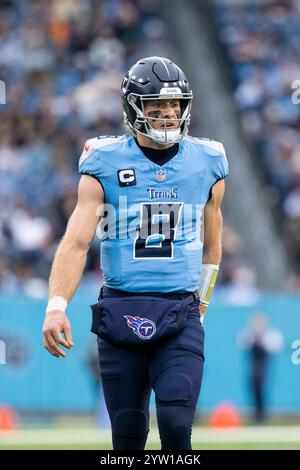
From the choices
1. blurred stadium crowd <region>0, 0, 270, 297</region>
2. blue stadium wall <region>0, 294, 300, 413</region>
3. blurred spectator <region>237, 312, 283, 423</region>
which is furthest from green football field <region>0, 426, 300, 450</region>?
blurred stadium crowd <region>0, 0, 270, 297</region>

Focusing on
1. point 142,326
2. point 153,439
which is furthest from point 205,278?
point 153,439

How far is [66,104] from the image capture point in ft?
57.5

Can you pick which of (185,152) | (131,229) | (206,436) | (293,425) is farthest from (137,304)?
(293,425)

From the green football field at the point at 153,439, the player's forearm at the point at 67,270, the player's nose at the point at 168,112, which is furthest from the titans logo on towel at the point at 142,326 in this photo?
the green football field at the point at 153,439

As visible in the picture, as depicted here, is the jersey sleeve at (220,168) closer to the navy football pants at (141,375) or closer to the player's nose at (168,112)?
the player's nose at (168,112)

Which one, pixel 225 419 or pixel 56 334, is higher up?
pixel 225 419

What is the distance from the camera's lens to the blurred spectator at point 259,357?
1602cm

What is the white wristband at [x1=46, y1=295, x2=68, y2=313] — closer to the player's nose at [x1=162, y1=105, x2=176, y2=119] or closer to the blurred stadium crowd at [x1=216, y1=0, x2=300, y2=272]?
the player's nose at [x1=162, y1=105, x2=176, y2=119]

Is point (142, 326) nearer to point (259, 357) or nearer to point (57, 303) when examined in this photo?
point (57, 303)

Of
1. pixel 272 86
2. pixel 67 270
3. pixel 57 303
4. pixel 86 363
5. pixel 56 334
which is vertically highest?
pixel 272 86

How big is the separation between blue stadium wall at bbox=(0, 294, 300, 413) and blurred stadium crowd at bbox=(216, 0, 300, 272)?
1.13 metres

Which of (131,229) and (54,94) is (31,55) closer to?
(54,94)

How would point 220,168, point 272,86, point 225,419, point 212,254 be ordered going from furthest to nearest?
1. point 272,86
2. point 225,419
3. point 212,254
4. point 220,168

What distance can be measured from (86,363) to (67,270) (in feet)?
33.8
